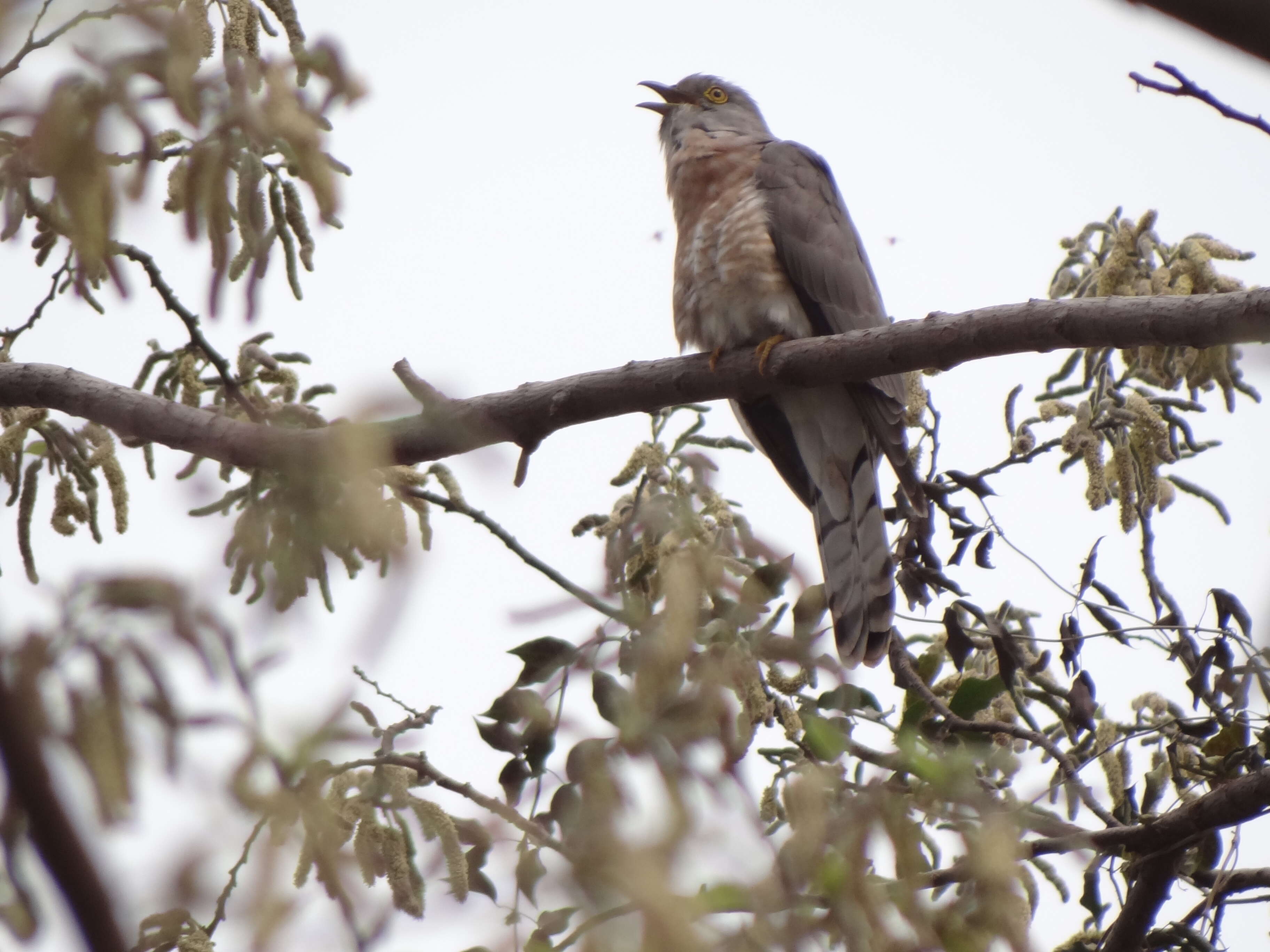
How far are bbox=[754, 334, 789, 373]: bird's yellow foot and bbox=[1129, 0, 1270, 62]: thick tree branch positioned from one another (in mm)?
2650

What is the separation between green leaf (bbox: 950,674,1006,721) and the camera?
2.76 m

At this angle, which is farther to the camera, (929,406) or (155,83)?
(929,406)

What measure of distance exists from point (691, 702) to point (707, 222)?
11.7ft

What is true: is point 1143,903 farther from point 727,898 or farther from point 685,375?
point 727,898

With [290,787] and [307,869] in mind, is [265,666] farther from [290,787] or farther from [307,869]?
[307,869]

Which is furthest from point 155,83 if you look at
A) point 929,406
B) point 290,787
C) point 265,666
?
point 929,406

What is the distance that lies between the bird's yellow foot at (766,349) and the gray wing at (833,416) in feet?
1.24

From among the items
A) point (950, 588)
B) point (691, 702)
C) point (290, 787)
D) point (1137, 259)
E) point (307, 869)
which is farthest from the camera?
point (1137, 259)

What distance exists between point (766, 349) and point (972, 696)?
1393mm

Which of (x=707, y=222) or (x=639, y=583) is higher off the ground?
(x=707, y=222)

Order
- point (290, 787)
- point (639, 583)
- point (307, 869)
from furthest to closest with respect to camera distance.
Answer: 1. point (639, 583)
2. point (307, 869)
3. point (290, 787)

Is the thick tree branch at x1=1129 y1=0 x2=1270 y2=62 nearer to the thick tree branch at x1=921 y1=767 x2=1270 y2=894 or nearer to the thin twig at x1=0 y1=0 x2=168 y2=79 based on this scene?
the thin twig at x1=0 y1=0 x2=168 y2=79

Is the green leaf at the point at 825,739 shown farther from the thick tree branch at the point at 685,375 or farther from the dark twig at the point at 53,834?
the dark twig at the point at 53,834

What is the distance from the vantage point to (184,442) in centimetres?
263
